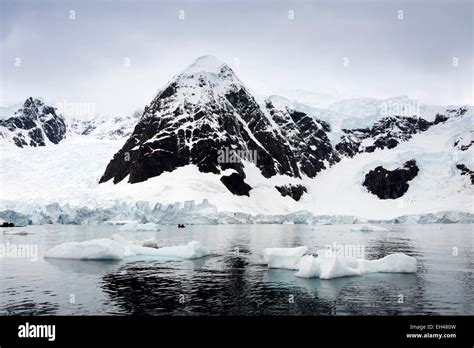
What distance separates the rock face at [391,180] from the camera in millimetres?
182000

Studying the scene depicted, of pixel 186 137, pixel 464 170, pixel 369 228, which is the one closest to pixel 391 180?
pixel 464 170

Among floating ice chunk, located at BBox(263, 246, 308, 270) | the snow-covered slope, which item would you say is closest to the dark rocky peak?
the snow-covered slope

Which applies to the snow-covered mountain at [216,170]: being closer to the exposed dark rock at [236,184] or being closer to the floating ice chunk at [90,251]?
the exposed dark rock at [236,184]

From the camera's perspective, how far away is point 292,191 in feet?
625

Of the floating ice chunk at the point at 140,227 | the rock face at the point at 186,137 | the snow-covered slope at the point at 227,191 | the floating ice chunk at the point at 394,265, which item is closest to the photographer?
the floating ice chunk at the point at 394,265

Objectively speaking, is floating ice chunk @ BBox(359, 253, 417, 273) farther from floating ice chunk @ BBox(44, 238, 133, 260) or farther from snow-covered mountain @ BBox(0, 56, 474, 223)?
snow-covered mountain @ BBox(0, 56, 474, 223)

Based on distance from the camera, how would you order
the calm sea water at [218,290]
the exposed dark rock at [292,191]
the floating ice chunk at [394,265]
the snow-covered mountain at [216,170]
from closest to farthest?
1. the calm sea water at [218,290]
2. the floating ice chunk at [394,265]
3. the snow-covered mountain at [216,170]
4. the exposed dark rock at [292,191]

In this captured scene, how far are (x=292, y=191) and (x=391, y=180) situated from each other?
39.8 meters

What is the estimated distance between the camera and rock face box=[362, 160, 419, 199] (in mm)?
182000

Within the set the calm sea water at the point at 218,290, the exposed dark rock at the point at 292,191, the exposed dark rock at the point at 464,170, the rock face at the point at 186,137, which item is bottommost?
the calm sea water at the point at 218,290

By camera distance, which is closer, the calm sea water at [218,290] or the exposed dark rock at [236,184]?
the calm sea water at [218,290]

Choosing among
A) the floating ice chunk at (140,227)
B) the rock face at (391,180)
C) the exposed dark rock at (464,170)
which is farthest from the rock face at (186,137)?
the floating ice chunk at (140,227)

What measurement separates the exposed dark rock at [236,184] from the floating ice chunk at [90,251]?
412 feet
